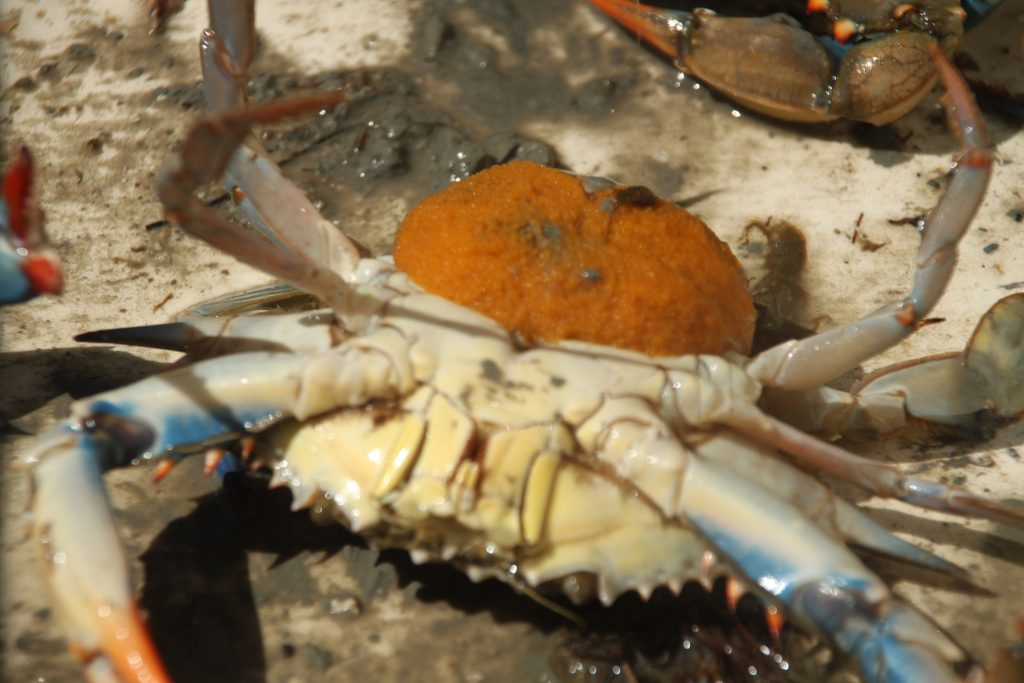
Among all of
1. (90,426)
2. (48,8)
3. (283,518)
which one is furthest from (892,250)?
(48,8)

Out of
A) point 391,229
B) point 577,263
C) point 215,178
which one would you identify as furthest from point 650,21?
point 215,178

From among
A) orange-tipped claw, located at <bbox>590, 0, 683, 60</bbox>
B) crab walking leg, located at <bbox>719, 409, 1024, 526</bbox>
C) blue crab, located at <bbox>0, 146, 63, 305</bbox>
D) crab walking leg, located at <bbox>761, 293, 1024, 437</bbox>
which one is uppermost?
blue crab, located at <bbox>0, 146, 63, 305</bbox>

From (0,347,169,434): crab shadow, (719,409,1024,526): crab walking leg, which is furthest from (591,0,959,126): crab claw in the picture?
(0,347,169,434): crab shadow

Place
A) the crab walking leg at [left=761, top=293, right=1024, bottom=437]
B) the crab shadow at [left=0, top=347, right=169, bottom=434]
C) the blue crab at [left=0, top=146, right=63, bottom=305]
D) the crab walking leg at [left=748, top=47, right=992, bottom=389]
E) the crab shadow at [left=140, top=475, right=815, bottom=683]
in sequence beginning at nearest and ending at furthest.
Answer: the blue crab at [left=0, top=146, right=63, bottom=305], the crab shadow at [left=140, top=475, right=815, bottom=683], the crab walking leg at [left=748, top=47, right=992, bottom=389], the crab walking leg at [left=761, top=293, right=1024, bottom=437], the crab shadow at [left=0, top=347, right=169, bottom=434]

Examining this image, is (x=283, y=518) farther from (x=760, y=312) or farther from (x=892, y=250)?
(x=892, y=250)

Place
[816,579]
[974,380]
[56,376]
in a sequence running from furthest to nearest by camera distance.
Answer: [56,376] < [974,380] < [816,579]

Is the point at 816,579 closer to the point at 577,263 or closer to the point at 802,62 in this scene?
the point at 577,263

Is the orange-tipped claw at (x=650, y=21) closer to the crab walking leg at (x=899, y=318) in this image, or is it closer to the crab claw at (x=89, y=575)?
the crab walking leg at (x=899, y=318)

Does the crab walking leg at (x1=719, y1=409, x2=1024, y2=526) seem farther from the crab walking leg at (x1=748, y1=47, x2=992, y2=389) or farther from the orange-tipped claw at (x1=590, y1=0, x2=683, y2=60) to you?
the orange-tipped claw at (x1=590, y1=0, x2=683, y2=60)
